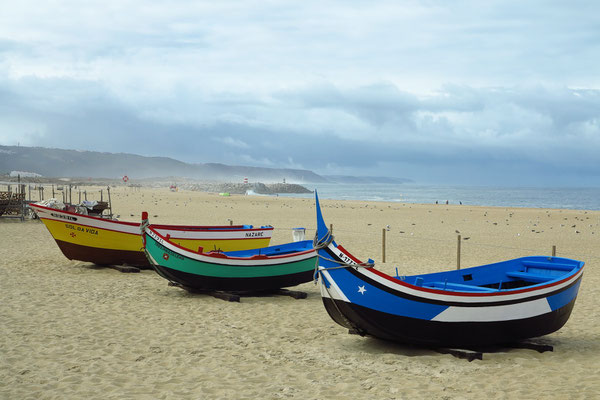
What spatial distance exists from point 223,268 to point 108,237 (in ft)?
15.4

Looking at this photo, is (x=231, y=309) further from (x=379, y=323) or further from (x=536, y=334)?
(x=536, y=334)

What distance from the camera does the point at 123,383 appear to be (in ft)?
20.5

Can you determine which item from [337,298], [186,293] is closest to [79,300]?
[186,293]

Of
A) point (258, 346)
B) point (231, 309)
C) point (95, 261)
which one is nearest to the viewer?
point (258, 346)

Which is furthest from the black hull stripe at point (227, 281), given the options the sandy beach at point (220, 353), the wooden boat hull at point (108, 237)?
the wooden boat hull at point (108, 237)

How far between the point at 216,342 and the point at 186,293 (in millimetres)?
3661

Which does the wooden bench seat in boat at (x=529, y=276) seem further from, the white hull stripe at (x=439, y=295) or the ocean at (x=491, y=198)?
the ocean at (x=491, y=198)

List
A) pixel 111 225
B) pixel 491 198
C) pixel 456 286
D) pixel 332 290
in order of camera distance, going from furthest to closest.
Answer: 1. pixel 491 198
2. pixel 111 225
3. pixel 456 286
4. pixel 332 290

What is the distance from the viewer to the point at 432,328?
23.4 feet

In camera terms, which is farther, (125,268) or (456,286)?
(125,268)

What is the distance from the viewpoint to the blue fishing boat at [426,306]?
22.9ft

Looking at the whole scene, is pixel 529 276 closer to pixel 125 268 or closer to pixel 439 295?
pixel 439 295

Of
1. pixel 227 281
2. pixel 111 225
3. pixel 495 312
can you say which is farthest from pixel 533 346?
pixel 111 225

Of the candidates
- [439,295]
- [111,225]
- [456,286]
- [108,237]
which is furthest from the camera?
[108,237]
